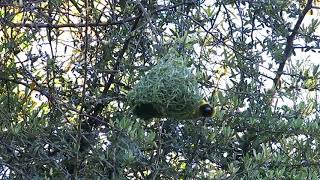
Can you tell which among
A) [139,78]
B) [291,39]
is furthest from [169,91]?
[291,39]

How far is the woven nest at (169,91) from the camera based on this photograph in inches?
72.3

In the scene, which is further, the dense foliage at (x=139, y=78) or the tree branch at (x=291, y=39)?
the tree branch at (x=291, y=39)

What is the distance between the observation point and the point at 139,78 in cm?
240

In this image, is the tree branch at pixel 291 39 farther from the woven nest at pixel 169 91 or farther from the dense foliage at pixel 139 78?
the woven nest at pixel 169 91

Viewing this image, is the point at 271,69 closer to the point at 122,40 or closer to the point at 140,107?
the point at 122,40

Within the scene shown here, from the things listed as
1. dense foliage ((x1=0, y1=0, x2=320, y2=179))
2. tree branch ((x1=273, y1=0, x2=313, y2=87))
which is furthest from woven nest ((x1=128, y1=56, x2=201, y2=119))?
tree branch ((x1=273, y1=0, x2=313, y2=87))

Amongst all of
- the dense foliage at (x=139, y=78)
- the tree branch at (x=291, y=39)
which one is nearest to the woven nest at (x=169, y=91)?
the dense foliage at (x=139, y=78)

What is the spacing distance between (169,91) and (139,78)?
573 millimetres

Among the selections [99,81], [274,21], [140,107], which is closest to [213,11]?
[274,21]

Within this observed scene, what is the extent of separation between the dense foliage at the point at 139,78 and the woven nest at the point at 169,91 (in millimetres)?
331

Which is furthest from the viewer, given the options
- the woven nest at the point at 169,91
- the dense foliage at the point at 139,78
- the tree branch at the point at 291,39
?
the tree branch at the point at 291,39

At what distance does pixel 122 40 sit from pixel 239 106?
0.45 m

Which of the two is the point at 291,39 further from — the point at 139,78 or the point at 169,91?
the point at 169,91

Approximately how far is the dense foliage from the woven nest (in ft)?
1.09
